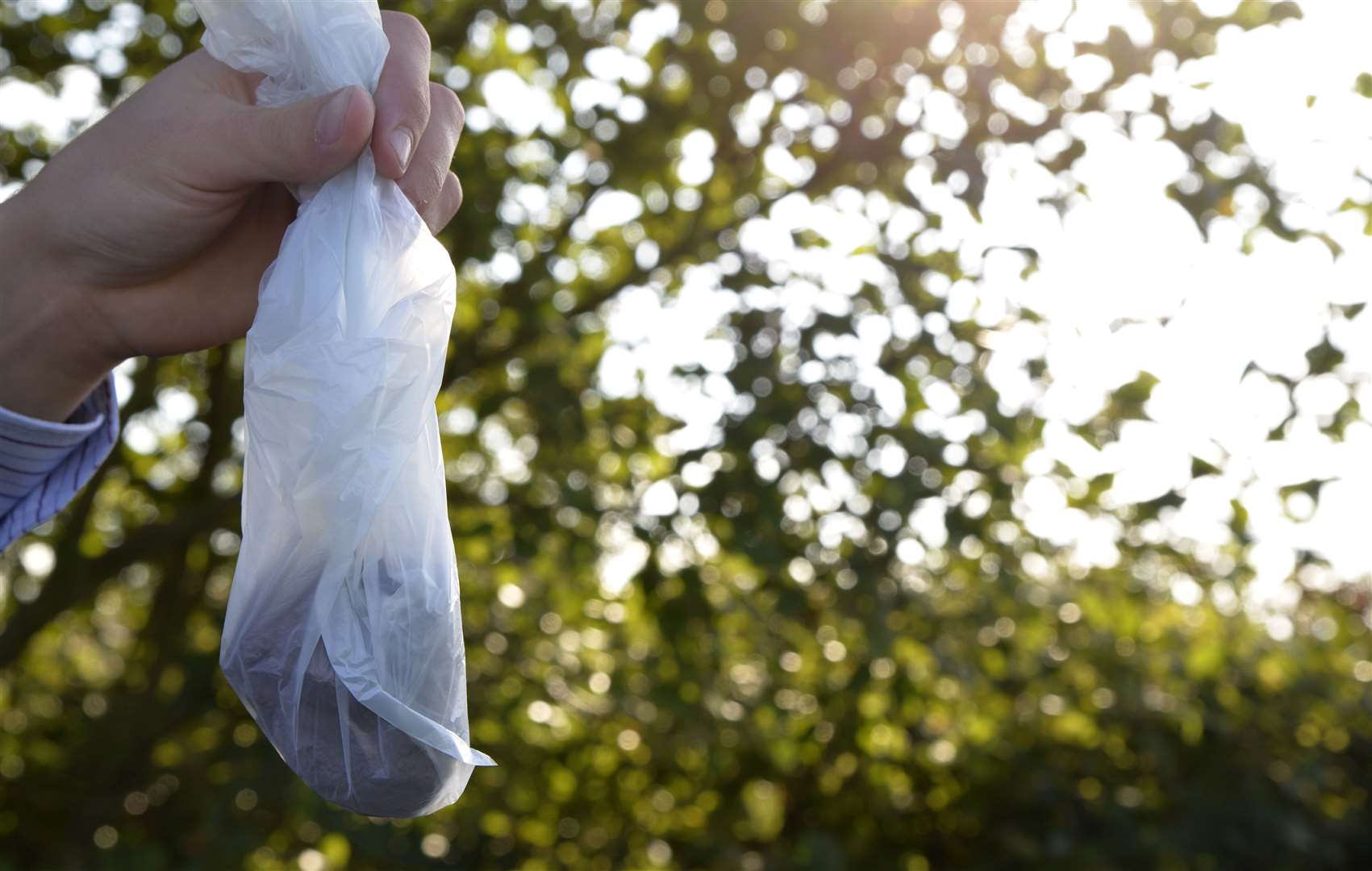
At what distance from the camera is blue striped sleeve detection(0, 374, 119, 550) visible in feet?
4.03

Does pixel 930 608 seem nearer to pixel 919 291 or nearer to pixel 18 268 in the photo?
pixel 919 291

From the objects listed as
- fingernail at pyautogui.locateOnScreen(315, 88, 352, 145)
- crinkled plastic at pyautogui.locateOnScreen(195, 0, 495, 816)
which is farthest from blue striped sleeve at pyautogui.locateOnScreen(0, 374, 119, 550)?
fingernail at pyautogui.locateOnScreen(315, 88, 352, 145)

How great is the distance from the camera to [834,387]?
8.59 ft

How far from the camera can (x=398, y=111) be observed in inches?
39.6

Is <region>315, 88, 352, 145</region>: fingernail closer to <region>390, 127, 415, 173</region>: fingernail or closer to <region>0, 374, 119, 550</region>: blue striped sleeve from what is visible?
<region>390, 127, 415, 173</region>: fingernail

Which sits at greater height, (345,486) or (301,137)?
(301,137)

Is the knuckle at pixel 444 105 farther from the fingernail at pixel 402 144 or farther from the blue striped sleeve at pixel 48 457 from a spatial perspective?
the blue striped sleeve at pixel 48 457

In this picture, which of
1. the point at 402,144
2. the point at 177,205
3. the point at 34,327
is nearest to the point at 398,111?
the point at 402,144

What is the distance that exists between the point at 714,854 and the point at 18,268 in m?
2.86

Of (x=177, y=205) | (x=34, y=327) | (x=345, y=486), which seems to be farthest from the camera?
(x=34, y=327)

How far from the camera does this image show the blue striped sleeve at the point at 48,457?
123 cm

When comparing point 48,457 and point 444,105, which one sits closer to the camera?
point 444,105

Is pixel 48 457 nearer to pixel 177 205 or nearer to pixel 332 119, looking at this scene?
pixel 177 205

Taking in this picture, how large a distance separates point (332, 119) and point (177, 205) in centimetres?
21
